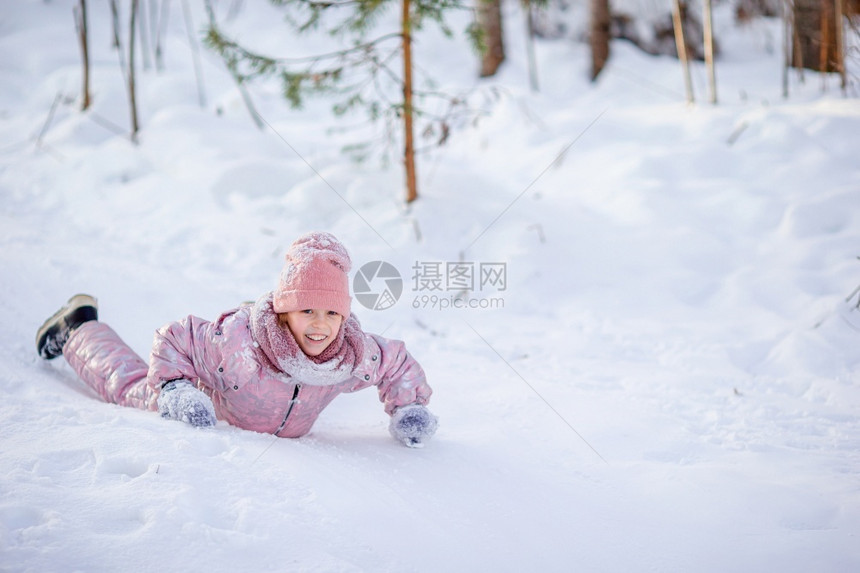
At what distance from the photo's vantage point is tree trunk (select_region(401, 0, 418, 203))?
16.1 ft

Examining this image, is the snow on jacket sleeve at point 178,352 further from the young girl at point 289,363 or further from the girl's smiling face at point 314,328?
the girl's smiling face at point 314,328

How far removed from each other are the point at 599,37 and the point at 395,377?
7.72m

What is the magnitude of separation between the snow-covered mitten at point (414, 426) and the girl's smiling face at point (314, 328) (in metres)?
0.44

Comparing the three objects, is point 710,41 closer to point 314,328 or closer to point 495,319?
point 495,319

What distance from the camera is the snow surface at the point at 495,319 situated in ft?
6.27

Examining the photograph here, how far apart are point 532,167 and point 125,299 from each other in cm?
406

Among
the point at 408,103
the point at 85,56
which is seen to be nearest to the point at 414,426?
the point at 408,103

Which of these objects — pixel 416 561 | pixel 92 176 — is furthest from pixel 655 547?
pixel 92 176

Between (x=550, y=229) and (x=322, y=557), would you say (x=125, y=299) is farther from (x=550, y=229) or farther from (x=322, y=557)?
(x=550, y=229)

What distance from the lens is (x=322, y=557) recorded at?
1.73m

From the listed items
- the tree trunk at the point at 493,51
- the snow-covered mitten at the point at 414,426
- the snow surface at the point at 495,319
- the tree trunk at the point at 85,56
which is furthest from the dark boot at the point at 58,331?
the tree trunk at the point at 493,51

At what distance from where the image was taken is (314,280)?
2.46 m

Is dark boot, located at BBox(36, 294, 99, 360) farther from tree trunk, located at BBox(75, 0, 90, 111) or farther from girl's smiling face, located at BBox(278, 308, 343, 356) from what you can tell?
tree trunk, located at BBox(75, 0, 90, 111)

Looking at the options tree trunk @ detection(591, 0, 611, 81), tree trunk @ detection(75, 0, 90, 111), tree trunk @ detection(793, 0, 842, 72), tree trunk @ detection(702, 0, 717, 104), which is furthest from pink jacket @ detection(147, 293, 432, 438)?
tree trunk @ detection(591, 0, 611, 81)
